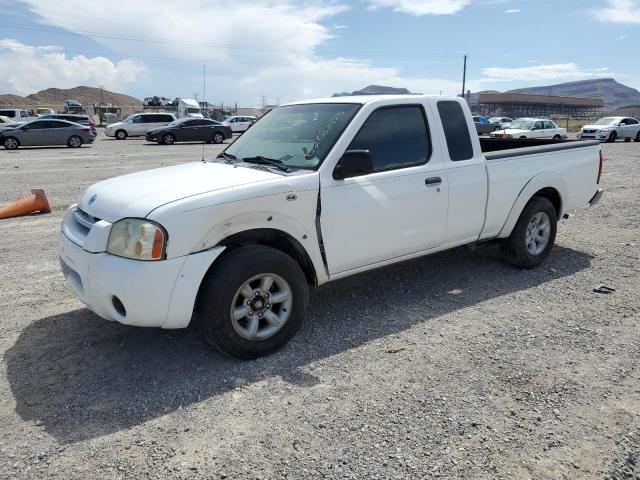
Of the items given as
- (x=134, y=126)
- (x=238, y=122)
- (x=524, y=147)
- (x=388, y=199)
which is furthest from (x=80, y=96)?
(x=388, y=199)

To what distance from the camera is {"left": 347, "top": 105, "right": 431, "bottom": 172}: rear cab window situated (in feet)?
14.1

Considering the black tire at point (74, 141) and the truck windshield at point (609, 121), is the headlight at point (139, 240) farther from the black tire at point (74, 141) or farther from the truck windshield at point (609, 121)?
the truck windshield at point (609, 121)

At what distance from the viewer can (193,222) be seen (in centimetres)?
332

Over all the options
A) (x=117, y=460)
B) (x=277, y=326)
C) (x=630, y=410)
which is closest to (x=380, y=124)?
(x=277, y=326)

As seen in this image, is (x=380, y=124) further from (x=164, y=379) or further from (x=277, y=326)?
(x=164, y=379)

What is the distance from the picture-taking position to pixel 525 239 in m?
5.64

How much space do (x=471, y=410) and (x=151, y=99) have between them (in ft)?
229

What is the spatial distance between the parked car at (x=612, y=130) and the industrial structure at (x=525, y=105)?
258ft

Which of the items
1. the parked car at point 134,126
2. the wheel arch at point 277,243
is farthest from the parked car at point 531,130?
the wheel arch at point 277,243

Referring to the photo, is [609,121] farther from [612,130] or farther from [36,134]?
[36,134]

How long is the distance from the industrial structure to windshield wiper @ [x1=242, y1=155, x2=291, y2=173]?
109866mm

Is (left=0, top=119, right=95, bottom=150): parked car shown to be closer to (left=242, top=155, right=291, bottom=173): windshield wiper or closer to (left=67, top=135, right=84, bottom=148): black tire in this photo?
(left=67, top=135, right=84, bottom=148): black tire

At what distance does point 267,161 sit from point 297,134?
39cm

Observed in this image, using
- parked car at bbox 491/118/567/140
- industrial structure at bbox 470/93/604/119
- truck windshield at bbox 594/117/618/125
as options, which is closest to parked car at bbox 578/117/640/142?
truck windshield at bbox 594/117/618/125
